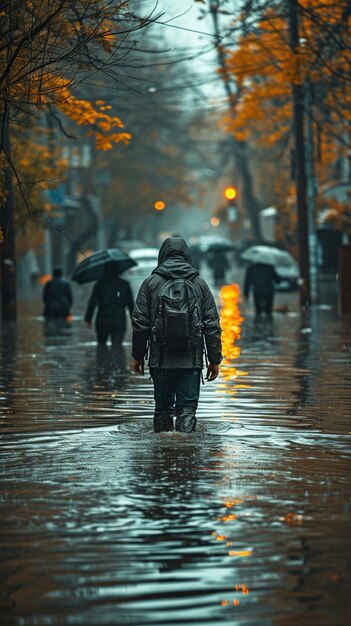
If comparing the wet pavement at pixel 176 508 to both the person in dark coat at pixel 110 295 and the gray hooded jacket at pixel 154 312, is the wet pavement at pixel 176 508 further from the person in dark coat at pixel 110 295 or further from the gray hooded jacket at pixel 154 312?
the person in dark coat at pixel 110 295

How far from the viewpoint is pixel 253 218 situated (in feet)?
226

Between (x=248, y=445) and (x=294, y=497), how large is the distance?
2.47 metres

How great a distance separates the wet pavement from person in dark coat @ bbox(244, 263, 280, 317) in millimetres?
16357

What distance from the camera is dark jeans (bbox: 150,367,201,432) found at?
11828 millimetres

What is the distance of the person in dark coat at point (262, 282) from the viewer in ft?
110

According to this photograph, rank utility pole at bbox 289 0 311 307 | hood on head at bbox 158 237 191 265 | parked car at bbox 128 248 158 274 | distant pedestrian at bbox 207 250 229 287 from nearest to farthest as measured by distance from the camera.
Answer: hood on head at bbox 158 237 191 265, utility pole at bbox 289 0 311 307, parked car at bbox 128 248 158 274, distant pedestrian at bbox 207 250 229 287

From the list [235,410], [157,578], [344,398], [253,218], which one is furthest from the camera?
[253,218]

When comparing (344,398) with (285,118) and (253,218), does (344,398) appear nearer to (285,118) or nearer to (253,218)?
(285,118)

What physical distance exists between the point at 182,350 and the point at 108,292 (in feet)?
37.1

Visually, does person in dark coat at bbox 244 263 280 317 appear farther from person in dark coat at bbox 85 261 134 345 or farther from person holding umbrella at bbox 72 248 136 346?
person in dark coat at bbox 85 261 134 345

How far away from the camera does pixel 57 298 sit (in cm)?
3092

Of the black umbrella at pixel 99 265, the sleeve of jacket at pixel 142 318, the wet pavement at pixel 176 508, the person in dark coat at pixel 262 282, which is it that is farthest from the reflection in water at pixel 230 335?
the sleeve of jacket at pixel 142 318

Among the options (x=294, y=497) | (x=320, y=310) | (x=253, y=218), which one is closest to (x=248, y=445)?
(x=294, y=497)

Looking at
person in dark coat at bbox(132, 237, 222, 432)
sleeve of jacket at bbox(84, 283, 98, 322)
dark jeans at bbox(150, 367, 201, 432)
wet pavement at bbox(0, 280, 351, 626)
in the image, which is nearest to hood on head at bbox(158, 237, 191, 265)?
person in dark coat at bbox(132, 237, 222, 432)
